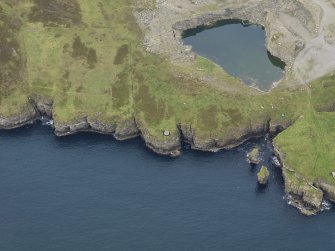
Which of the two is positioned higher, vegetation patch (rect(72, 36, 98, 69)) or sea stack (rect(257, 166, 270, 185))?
vegetation patch (rect(72, 36, 98, 69))

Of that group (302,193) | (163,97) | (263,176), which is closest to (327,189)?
(302,193)

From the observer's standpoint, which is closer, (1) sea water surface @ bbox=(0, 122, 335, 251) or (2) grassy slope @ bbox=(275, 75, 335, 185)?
(1) sea water surface @ bbox=(0, 122, 335, 251)

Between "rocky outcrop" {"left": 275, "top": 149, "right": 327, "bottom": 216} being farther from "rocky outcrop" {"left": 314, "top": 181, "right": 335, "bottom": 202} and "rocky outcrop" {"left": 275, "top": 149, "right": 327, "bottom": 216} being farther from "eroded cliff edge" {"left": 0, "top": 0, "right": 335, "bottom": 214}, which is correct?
"rocky outcrop" {"left": 314, "top": 181, "right": 335, "bottom": 202}

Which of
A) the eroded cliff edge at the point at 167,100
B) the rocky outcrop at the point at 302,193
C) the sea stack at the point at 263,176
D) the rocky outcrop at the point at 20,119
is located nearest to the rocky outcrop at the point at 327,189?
the rocky outcrop at the point at 302,193

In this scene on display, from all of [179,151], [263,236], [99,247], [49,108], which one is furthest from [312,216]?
[49,108]

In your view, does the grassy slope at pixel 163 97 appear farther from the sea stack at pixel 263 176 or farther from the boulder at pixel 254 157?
the sea stack at pixel 263 176

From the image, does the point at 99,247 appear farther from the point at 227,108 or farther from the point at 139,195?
the point at 227,108

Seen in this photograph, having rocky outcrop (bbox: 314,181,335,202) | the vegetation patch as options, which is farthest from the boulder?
the vegetation patch
